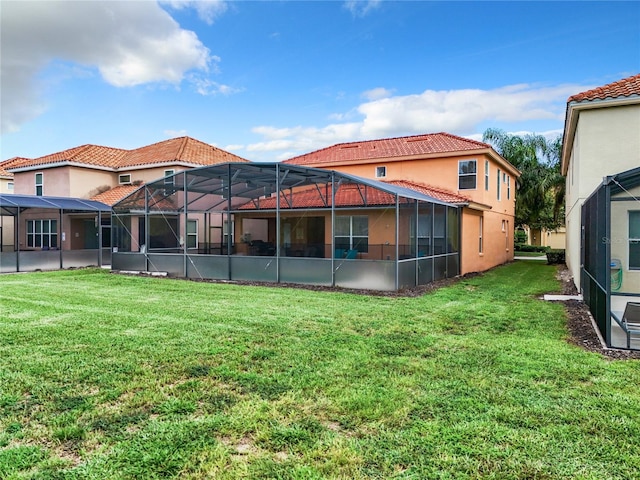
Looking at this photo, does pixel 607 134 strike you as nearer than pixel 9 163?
Yes

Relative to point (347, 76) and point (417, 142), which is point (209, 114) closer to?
point (347, 76)

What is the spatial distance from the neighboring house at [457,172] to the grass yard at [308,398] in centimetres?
958

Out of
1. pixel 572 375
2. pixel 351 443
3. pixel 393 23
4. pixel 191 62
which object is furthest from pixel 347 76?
pixel 351 443

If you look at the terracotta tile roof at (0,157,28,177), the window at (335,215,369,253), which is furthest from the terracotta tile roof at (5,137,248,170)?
the window at (335,215,369,253)

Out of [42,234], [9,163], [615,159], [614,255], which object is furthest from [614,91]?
[9,163]

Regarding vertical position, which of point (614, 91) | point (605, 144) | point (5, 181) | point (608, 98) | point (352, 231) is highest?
point (5, 181)

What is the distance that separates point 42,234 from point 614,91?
80.1 ft

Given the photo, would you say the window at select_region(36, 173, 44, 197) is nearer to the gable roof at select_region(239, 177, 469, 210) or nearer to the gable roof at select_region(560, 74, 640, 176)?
the gable roof at select_region(239, 177, 469, 210)

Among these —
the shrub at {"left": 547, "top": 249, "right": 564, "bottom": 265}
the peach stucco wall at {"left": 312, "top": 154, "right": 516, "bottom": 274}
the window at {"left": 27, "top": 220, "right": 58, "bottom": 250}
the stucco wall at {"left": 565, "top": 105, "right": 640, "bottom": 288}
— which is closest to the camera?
the stucco wall at {"left": 565, "top": 105, "right": 640, "bottom": 288}

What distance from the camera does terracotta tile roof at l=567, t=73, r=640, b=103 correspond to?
9.34 m

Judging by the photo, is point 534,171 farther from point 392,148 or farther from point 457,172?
point 457,172

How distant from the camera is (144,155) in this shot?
23641mm

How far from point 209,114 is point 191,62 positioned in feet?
15.6

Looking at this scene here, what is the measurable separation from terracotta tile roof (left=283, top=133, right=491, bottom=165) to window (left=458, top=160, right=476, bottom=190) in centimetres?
61
